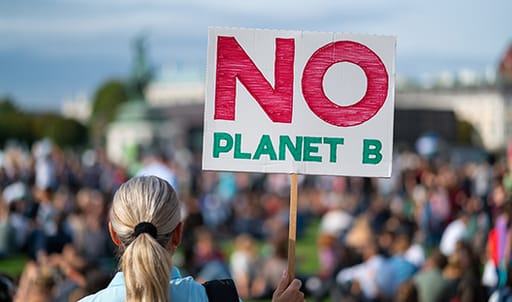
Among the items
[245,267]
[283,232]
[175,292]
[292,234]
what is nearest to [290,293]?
[292,234]

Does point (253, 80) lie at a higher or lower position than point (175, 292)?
higher

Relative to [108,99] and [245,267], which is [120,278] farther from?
[108,99]

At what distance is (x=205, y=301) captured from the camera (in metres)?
2.81

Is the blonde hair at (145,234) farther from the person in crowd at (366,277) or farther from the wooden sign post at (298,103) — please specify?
the person in crowd at (366,277)

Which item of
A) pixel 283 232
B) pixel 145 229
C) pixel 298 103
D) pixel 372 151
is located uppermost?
pixel 298 103

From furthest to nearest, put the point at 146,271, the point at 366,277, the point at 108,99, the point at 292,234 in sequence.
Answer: the point at 108,99 < the point at 366,277 < the point at 292,234 < the point at 146,271

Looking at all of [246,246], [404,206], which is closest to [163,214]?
[246,246]

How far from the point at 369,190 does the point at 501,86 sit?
379 ft

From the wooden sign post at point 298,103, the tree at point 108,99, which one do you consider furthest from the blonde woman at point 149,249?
the tree at point 108,99

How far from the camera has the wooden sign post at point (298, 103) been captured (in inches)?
132

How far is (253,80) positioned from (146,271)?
3.25 ft

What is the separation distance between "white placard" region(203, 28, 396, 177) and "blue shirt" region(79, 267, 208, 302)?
60cm

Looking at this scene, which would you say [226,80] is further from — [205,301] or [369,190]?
[369,190]

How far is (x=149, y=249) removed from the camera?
8.86ft
